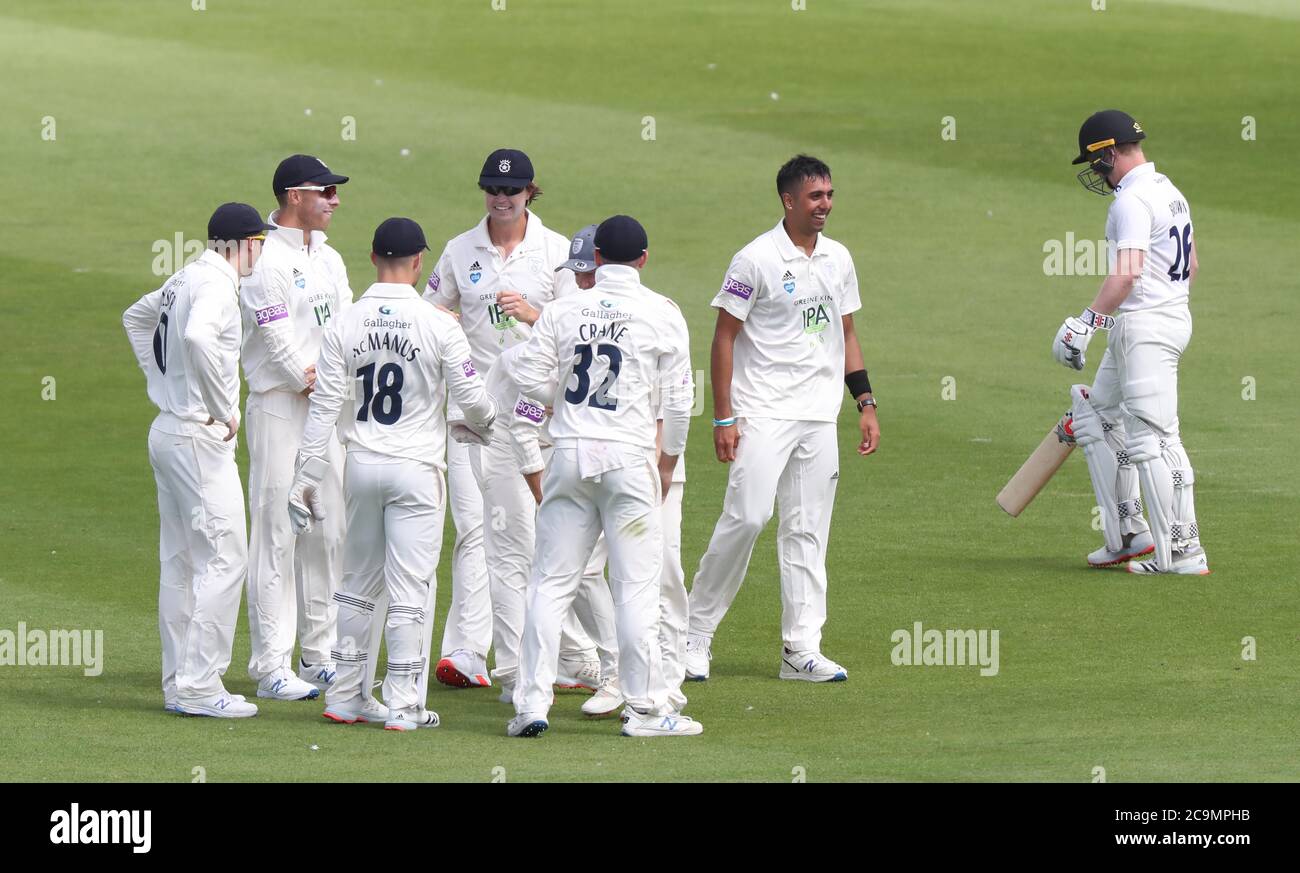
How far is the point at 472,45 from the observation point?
111ft

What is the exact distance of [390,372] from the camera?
9.06 m

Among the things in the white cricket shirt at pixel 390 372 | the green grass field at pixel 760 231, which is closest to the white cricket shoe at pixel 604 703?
the green grass field at pixel 760 231

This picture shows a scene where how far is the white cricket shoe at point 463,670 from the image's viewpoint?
10297 millimetres

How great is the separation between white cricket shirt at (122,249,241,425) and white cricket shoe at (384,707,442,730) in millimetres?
1608

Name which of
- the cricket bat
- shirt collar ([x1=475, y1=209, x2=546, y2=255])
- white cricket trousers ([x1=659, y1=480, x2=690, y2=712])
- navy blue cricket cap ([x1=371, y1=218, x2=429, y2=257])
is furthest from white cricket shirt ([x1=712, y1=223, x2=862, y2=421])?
the cricket bat

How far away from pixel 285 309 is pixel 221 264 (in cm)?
74

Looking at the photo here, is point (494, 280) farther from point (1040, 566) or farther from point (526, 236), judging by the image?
point (1040, 566)

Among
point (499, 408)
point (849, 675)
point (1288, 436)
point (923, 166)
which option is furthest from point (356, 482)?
point (923, 166)

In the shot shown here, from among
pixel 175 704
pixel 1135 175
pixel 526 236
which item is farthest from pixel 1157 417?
pixel 175 704

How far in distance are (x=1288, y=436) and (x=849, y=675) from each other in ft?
23.9

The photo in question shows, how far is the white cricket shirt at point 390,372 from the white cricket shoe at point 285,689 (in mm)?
1393

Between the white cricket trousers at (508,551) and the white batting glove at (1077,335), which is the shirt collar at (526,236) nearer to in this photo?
the white cricket trousers at (508,551)

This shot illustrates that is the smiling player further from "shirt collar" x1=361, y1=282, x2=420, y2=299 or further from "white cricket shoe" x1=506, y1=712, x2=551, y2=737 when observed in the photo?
"shirt collar" x1=361, y1=282, x2=420, y2=299
